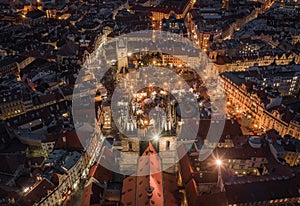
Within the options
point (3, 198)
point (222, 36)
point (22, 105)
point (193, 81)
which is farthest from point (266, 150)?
point (222, 36)

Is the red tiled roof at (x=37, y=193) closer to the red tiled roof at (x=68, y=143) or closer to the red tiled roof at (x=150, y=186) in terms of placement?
the red tiled roof at (x=68, y=143)

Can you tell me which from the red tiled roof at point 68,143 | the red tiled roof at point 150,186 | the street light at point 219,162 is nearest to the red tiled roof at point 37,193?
the red tiled roof at point 68,143

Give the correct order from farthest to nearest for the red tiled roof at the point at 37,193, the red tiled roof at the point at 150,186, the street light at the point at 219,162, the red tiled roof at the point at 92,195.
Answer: the street light at the point at 219,162
the red tiled roof at the point at 37,193
the red tiled roof at the point at 92,195
the red tiled roof at the point at 150,186

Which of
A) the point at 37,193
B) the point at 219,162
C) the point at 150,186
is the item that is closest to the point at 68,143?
the point at 37,193

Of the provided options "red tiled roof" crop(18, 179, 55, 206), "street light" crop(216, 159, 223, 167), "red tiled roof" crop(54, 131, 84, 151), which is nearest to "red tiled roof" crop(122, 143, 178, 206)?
"street light" crop(216, 159, 223, 167)

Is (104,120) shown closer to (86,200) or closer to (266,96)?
(86,200)

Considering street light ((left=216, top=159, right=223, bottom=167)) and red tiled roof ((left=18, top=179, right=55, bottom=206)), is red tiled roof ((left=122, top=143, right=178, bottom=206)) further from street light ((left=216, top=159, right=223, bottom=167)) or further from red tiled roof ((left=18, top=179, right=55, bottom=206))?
red tiled roof ((left=18, top=179, right=55, bottom=206))

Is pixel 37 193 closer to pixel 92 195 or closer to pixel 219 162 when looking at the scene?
pixel 92 195

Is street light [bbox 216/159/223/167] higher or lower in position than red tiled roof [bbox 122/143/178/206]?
lower

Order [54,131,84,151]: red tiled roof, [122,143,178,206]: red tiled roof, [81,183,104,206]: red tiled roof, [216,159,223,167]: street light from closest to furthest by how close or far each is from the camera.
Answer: [122,143,178,206]: red tiled roof
[81,183,104,206]: red tiled roof
[216,159,223,167]: street light
[54,131,84,151]: red tiled roof

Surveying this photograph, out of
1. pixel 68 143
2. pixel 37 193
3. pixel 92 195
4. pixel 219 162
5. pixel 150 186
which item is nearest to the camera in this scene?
pixel 150 186

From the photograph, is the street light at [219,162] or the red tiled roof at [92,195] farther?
the street light at [219,162]
